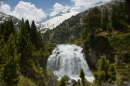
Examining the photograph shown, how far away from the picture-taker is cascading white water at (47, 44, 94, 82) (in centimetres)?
9843

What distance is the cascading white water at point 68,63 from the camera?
9843 centimetres

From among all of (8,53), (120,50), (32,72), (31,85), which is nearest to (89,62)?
(120,50)

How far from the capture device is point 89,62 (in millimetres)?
100562

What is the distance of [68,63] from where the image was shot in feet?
334

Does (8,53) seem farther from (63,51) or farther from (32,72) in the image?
(63,51)

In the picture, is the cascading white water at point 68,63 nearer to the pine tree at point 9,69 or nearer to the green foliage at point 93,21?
the green foliage at point 93,21

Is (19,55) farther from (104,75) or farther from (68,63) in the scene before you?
(68,63)

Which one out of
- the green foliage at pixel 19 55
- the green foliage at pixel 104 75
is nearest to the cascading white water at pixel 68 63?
the green foliage at pixel 19 55

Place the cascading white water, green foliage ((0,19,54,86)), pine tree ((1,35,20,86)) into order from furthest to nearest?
1. the cascading white water
2. green foliage ((0,19,54,86))
3. pine tree ((1,35,20,86))

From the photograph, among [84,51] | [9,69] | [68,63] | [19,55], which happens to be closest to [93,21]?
[84,51]

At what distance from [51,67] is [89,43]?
20425mm

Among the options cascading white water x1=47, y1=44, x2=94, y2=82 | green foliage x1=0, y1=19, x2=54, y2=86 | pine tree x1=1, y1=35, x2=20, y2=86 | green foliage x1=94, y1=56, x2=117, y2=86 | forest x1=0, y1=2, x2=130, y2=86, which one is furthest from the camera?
cascading white water x1=47, y1=44, x2=94, y2=82

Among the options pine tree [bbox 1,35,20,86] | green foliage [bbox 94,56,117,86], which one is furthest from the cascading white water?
pine tree [bbox 1,35,20,86]

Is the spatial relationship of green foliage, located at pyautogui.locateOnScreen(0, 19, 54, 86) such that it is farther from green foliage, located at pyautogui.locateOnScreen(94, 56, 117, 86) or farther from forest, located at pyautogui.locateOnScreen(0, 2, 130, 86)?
green foliage, located at pyautogui.locateOnScreen(94, 56, 117, 86)
